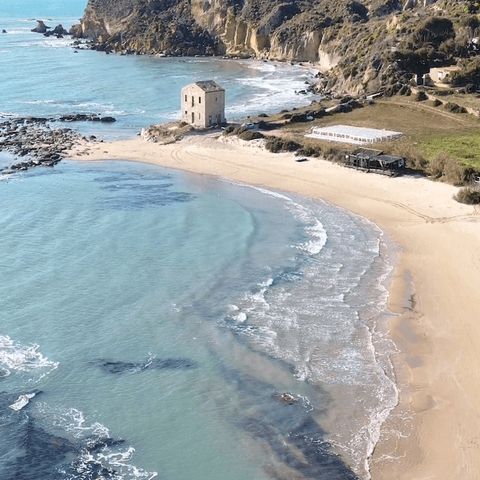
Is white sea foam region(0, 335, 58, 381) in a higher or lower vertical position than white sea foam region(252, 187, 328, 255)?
lower

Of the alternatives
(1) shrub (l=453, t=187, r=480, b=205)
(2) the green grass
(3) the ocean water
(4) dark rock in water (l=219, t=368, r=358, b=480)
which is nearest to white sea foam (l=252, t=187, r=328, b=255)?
(1) shrub (l=453, t=187, r=480, b=205)

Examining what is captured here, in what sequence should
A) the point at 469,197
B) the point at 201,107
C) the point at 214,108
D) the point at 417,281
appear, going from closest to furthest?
the point at 417,281 < the point at 469,197 < the point at 201,107 < the point at 214,108

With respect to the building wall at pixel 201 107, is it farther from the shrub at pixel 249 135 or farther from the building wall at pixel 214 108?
the shrub at pixel 249 135

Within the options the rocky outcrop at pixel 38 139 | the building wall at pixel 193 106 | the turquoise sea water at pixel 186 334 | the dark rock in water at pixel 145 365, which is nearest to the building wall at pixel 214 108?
the building wall at pixel 193 106

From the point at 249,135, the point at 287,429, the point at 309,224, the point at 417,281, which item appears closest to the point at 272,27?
the point at 249,135

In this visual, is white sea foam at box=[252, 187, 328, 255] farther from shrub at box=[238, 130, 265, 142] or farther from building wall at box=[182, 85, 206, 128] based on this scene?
building wall at box=[182, 85, 206, 128]

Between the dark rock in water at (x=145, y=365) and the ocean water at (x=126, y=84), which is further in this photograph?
the ocean water at (x=126, y=84)

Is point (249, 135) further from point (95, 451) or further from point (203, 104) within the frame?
point (95, 451)
